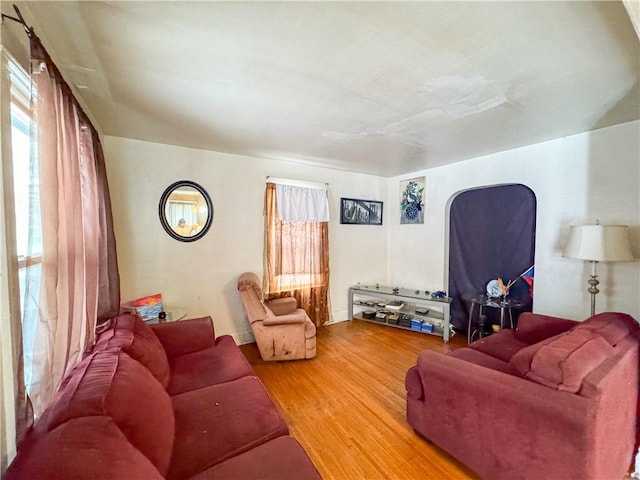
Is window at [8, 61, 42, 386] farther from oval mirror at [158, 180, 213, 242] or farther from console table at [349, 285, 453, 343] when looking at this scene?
console table at [349, 285, 453, 343]

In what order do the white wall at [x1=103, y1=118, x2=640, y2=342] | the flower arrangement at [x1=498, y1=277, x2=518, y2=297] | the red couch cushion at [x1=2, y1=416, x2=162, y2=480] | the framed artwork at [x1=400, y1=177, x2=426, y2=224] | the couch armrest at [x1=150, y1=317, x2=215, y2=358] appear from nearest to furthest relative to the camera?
the red couch cushion at [x1=2, y1=416, x2=162, y2=480] → the couch armrest at [x1=150, y1=317, x2=215, y2=358] → the white wall at [x1=103, y1=118, x2=640, y2=342] → the flower arrangement at [x1=498, y1=277, x2=518, y2=297] → the framed artwork at [x1=400, y1=177, x2=426, y2=224]

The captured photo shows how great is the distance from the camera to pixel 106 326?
178 cm

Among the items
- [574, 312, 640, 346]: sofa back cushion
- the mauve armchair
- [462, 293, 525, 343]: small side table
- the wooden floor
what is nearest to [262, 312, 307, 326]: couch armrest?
the mauve armchair

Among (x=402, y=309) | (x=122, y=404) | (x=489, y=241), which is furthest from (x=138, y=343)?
(x=489, y=241)

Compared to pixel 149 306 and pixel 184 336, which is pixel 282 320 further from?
pixel 149 306

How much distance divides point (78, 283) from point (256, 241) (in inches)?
81.5

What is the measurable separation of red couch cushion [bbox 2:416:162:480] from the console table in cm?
335

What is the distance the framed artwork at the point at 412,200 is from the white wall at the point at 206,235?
47.4 inches

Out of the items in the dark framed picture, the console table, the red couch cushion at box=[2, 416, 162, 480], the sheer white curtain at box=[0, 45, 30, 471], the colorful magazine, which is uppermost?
the dark framed picture

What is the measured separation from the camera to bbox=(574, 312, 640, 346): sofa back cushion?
1.52 metres

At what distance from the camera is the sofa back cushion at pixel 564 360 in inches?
47.4

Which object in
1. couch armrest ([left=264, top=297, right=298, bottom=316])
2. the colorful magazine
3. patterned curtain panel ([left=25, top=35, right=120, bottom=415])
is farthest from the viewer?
couch armrest ([left=264, top=297, right=298, bottom=316])

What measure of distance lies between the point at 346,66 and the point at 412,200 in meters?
3.04

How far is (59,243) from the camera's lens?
3.79 feet
